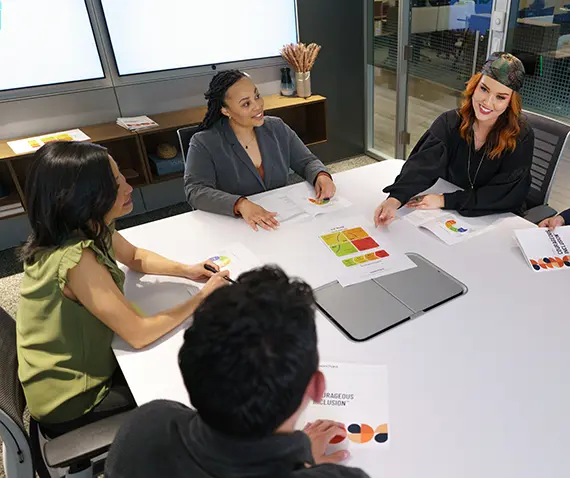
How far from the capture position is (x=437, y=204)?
180 cm

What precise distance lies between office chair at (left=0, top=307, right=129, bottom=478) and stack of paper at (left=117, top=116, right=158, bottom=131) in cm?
215

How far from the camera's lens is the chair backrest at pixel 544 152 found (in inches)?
74.9

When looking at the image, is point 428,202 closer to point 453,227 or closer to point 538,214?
point 453,227

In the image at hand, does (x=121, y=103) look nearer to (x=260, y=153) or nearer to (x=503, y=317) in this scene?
(x=260, y=153)

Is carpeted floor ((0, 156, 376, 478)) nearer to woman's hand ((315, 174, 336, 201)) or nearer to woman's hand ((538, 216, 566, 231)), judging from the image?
woman's hand ((315, 174, 336, 201))

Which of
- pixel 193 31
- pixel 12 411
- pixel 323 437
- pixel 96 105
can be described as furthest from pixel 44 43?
pixel 323 437

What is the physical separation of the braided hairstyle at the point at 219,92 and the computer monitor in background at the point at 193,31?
1452 millimetres

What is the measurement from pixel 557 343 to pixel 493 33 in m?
2.34

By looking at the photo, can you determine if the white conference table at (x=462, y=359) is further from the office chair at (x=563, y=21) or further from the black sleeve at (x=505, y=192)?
the office chair at (x=563, y=21)

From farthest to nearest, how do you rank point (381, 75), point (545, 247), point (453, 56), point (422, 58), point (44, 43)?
point (381, 75)
point (422, 58)
point (453, 56)
point (44, 43)
point (545, 247)

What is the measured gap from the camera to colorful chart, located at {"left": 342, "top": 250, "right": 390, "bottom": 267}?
1497 millimetres

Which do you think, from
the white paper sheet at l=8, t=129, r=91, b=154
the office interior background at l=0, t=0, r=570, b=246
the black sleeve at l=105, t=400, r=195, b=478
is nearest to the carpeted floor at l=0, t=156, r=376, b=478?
the office interior background at l=0, t=0, r=570, b=246

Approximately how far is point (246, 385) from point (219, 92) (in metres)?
1.61

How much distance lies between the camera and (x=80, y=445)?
957 mm
